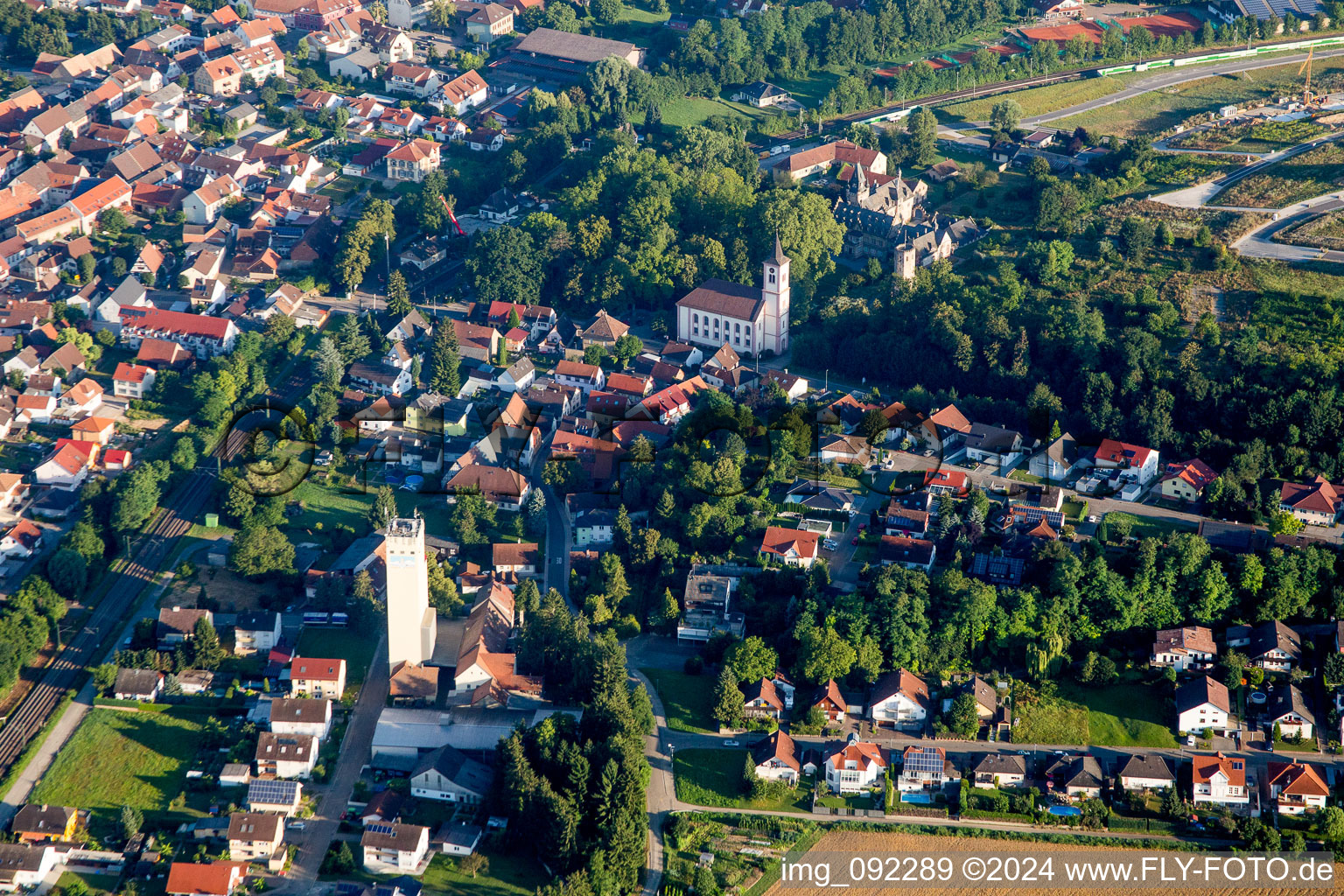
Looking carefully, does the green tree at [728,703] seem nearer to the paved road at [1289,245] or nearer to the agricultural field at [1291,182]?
the paved road at [1289,245]

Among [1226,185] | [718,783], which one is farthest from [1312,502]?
[1226,185]

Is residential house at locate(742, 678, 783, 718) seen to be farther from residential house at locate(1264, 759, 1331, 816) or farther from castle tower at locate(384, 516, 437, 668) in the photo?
residential house at locate(1264, 759, 1331, 816)

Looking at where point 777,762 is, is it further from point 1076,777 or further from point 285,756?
point 285,756

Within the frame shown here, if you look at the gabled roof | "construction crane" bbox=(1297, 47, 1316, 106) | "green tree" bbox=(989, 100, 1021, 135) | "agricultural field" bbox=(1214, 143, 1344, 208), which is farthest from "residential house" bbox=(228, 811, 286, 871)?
"construction crane" bbox=(1297, 47, 1316, 106)

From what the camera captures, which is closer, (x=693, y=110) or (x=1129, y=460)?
(x=1129, y=460)

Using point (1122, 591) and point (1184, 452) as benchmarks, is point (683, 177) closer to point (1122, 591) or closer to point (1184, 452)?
point (1184, 452)

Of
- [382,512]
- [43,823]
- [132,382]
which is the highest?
[132,382]

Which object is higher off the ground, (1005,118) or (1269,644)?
(1005,118)
